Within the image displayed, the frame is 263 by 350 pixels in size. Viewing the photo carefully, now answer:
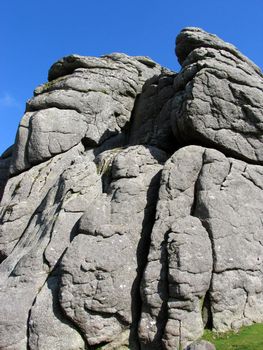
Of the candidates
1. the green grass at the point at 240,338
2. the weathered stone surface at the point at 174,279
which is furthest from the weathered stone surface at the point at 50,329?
the green grass at the point at 240,338

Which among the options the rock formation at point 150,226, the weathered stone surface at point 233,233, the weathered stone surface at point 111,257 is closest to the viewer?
the rock formation at point 150,226

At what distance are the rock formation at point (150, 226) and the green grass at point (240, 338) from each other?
0.52 m

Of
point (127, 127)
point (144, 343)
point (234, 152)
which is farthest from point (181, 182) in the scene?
point (127, 127)

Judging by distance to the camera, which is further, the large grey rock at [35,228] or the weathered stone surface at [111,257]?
the large grey rock at [35,228]

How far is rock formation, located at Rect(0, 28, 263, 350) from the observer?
2277cm

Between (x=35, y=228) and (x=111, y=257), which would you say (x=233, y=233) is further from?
(x=35, y=228)

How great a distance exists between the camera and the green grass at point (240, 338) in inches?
805

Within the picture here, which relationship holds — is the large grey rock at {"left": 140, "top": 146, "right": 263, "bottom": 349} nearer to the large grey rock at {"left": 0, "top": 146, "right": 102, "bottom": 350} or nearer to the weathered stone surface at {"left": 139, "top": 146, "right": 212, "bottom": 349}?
the weathered stone surface at {"left": 139, "top": 146, "right": 212, "bottom": 349}

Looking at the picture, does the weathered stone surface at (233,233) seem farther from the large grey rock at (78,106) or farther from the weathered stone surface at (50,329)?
the large grey rock at (78,106)

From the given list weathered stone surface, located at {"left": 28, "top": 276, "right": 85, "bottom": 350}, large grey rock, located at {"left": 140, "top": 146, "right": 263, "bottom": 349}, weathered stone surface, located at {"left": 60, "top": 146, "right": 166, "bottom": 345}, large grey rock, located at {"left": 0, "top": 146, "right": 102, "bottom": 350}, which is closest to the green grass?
large grey rock, located at {"left": 140, "top": 146, "right": 263, "bottom": 349}

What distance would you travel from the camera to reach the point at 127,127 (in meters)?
41.1

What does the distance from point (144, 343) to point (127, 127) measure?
23195 millimetres

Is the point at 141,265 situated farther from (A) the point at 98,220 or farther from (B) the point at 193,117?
(B) the point at 193,117

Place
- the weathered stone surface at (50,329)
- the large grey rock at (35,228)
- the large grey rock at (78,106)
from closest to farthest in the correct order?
the weathered stone surface at (50,329) → the large grey rock at (35,228) → the large grey rock at (78,106)
